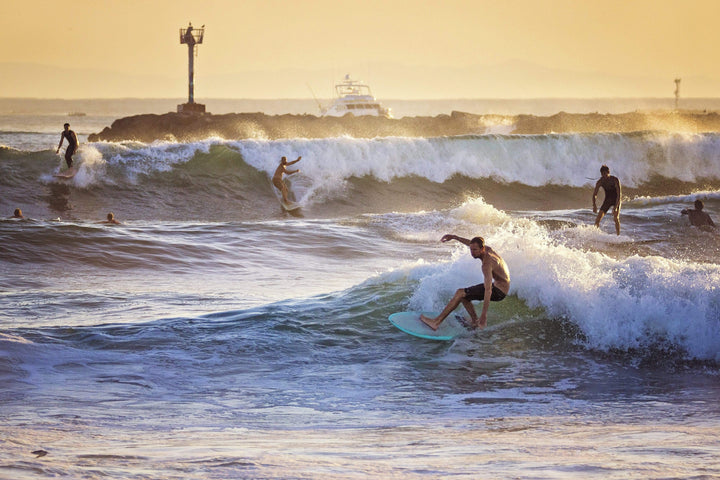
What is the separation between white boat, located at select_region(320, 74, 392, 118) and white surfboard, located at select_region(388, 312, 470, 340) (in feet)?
158

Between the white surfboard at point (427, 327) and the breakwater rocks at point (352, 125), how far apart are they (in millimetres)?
36058

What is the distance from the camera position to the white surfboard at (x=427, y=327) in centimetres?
1059

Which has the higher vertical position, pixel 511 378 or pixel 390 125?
pixel 390 125

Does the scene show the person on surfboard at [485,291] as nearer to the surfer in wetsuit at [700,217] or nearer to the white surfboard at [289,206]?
the surfer in wetsuit at [700,217]

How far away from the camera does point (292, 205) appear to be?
2658cm

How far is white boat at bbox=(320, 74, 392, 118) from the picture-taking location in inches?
2329

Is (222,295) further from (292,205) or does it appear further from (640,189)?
(640,189)

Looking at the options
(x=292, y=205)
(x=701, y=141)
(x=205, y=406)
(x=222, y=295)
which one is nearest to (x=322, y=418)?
(x=205, y=406)

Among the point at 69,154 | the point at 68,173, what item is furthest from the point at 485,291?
the point at 69,154

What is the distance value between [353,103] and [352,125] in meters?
5.80

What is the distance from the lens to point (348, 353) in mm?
10281

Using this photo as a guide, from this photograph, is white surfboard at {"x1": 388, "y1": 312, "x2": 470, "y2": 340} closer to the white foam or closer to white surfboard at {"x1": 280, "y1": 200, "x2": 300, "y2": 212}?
the white foam

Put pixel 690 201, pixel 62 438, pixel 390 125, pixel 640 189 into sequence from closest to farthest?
pixel 62 438 → pixel 690 201 → pixel 640 189 → pixel 390 125

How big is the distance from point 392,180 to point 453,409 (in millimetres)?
24235
